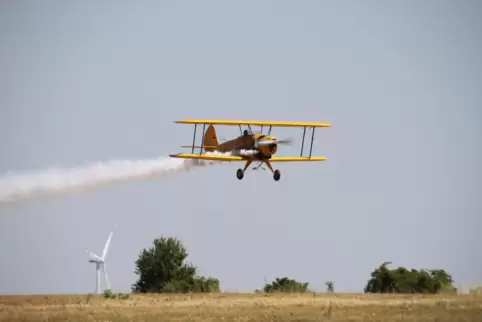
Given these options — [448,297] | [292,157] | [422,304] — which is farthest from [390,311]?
→ [292,157]

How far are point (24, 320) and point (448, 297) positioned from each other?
72.7ft

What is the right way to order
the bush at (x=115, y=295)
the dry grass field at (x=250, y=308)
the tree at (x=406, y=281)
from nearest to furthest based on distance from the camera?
the dry grass field at (x=250, y=308), the bush at (x=115, y=295), the tree at (x=406, y=281)

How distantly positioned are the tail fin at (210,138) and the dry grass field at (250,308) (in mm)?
24253

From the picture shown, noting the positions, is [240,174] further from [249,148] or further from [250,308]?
[250,308]

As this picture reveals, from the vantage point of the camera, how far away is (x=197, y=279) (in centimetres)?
9162

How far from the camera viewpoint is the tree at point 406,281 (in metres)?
80.6

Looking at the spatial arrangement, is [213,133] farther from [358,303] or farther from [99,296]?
[358,303]

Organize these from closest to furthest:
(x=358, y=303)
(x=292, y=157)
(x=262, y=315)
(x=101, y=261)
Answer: (x=262, y=315) → (x=358, y=303) → (x=292, y=157) → (x=101, y=261)

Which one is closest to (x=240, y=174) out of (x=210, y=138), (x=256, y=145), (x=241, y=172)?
(x=241, y=172)

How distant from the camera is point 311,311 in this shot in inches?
2437

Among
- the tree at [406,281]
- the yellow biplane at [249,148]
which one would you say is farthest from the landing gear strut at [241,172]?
the tree at [406,281]

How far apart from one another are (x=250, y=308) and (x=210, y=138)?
32100mm

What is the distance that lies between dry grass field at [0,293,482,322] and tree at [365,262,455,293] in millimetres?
11125

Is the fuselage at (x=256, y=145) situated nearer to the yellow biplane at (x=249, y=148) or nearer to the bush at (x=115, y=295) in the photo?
the yellow biplane at (x=249, y=148)
